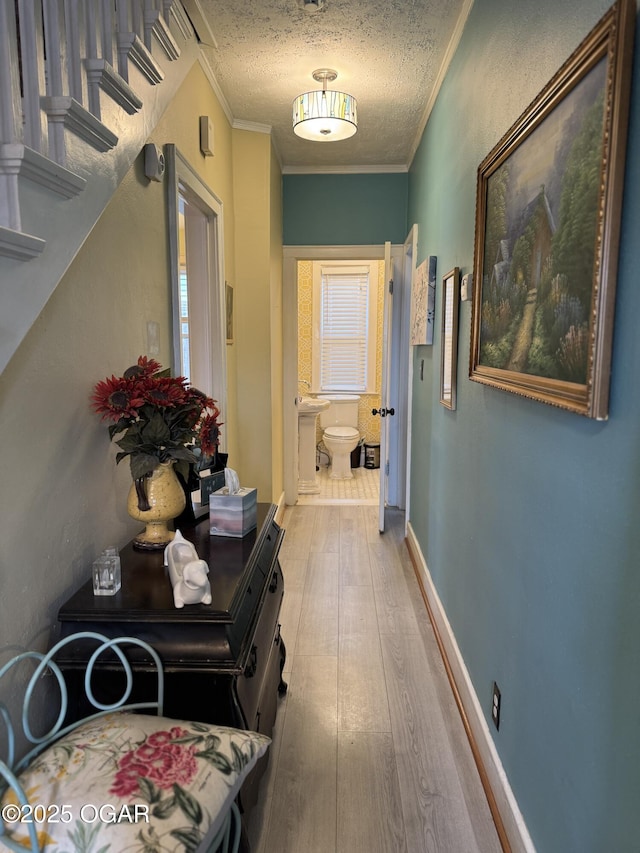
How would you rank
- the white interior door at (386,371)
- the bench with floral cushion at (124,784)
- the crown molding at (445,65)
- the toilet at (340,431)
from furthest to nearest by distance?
the toilet at (340,431), the white interior door at (386,371), the crown molding at (445,65), the bench with floral cushion at (124,784)

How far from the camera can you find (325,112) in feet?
8.87

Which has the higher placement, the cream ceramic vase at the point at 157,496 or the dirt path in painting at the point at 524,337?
the dirt path in painting at the point at 524,337

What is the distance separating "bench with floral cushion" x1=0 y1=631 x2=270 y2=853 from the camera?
2.68 ft

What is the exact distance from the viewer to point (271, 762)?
177cm

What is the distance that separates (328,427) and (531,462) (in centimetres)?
480

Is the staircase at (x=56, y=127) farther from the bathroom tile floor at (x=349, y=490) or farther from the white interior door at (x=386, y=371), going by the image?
the bathroom tile floor at (x=349, y=490)

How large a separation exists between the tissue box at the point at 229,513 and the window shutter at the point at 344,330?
15.3 feet

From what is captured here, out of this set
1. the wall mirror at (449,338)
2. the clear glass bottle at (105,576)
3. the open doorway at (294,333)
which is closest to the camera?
the clear glass bottle at (105,576)

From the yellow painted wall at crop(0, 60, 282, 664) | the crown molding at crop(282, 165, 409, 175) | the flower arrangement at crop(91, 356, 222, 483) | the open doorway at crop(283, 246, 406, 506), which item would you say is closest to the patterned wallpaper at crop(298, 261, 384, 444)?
the open doorway at crop(283, 246, 406, 506)

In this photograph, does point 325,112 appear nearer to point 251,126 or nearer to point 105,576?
point 251,126

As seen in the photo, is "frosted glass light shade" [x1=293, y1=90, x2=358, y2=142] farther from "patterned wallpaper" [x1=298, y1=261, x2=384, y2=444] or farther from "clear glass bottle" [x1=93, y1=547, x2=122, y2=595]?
"patterned wallpaper" [x1=298, y1=261, x2=384, y2=444]

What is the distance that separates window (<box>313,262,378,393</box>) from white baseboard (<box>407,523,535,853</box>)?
371cm

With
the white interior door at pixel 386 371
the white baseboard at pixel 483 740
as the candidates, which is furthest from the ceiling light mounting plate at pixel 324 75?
the white baseboard at pixel 483 740

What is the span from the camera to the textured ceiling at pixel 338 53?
7.27ft
